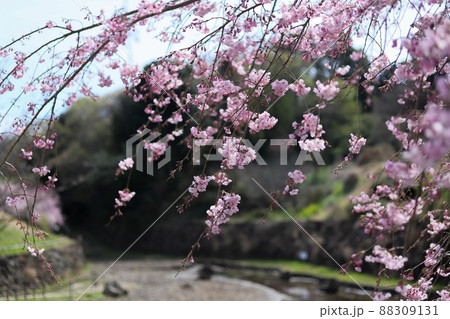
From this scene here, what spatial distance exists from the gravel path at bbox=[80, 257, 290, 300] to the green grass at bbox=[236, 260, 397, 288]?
100 cm

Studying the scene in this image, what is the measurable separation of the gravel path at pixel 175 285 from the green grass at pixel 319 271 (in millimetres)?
995

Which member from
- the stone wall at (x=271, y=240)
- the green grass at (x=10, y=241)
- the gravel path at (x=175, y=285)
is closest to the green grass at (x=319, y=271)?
the stone wall at (x=271, y=240)

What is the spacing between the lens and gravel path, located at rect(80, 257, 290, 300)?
779 cm

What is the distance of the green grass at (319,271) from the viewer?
7.79m

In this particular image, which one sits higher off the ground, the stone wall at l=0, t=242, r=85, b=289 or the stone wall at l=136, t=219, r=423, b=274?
the stone wall at l=136, t=219, r=423, b=274

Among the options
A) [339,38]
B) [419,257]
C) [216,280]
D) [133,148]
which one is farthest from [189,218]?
[339,38]

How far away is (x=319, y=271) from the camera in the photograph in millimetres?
9164

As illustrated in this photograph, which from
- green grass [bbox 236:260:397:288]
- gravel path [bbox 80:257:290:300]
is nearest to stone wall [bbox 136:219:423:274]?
green grass [bbox 236:260:397:288]
